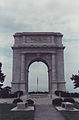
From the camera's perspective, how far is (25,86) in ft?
139

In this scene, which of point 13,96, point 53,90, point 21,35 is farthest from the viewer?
point 21,35

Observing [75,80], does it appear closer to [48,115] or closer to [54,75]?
[54,75]

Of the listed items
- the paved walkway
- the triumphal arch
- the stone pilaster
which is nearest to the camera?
the paved walkway

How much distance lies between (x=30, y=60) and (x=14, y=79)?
601 centimetres

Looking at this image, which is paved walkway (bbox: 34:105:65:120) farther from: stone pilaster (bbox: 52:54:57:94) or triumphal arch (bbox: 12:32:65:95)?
triumphal arch (bbox: 12:32:65:95)

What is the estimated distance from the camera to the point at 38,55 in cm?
4400

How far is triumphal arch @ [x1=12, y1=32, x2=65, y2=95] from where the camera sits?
4281 cm

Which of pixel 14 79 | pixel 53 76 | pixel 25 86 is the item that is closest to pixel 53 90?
pixel 53 76

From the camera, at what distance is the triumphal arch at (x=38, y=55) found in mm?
42812

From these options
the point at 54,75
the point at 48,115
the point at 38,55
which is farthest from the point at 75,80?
the point at 48,115

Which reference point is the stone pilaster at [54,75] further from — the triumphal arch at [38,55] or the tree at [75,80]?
the tree at [75,80]

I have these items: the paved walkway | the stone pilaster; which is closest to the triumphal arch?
the stone pilaster

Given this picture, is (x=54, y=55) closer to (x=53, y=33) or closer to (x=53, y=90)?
(x=53, y=33)

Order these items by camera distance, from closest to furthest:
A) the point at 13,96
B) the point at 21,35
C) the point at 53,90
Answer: the point at 13,96 < the point at 53,90 < the point at 21,35
